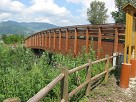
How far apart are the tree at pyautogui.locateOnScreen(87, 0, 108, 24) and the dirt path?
76986 millimetres

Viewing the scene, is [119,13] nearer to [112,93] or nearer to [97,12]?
[97,12]

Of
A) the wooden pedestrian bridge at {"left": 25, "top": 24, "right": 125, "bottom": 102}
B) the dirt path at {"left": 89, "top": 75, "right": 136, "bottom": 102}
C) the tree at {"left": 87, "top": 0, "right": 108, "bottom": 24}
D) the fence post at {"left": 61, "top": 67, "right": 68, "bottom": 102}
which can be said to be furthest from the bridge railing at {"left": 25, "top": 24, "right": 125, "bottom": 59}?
the tree at {"left": 87, "top": 0, "right": 108, "bottom": 24}

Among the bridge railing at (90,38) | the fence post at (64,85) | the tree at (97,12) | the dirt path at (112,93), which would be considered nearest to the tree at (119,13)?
the tree at (97,12)

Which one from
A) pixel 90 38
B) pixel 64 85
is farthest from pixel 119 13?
pixel 64 85

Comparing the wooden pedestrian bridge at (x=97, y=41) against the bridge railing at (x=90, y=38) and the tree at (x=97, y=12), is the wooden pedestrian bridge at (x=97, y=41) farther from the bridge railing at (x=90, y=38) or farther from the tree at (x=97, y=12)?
the tree at (x=97, y=12)

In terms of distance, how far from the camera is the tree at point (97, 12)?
87.0 metres

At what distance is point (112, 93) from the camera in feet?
29.0

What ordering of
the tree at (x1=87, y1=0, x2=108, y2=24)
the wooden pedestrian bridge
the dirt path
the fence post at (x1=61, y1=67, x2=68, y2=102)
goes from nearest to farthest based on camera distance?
the fence post at (x1=61, y1=67, x2=68, y2=102), the dirt path, the wooden pedestrian bridge, the tree at (x1=87, y1=0, x2=108, y2=24)

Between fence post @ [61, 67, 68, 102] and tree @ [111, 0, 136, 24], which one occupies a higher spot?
tree @ [111, 0, 136, 24]

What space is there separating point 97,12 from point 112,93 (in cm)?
8019

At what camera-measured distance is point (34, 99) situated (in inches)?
140

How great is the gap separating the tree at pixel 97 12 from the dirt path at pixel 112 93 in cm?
7699

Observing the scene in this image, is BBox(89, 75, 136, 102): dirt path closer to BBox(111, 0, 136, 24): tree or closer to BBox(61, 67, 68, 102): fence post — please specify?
BBox(61, 67, 68, 102): fence post

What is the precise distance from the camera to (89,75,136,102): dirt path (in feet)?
26.8
